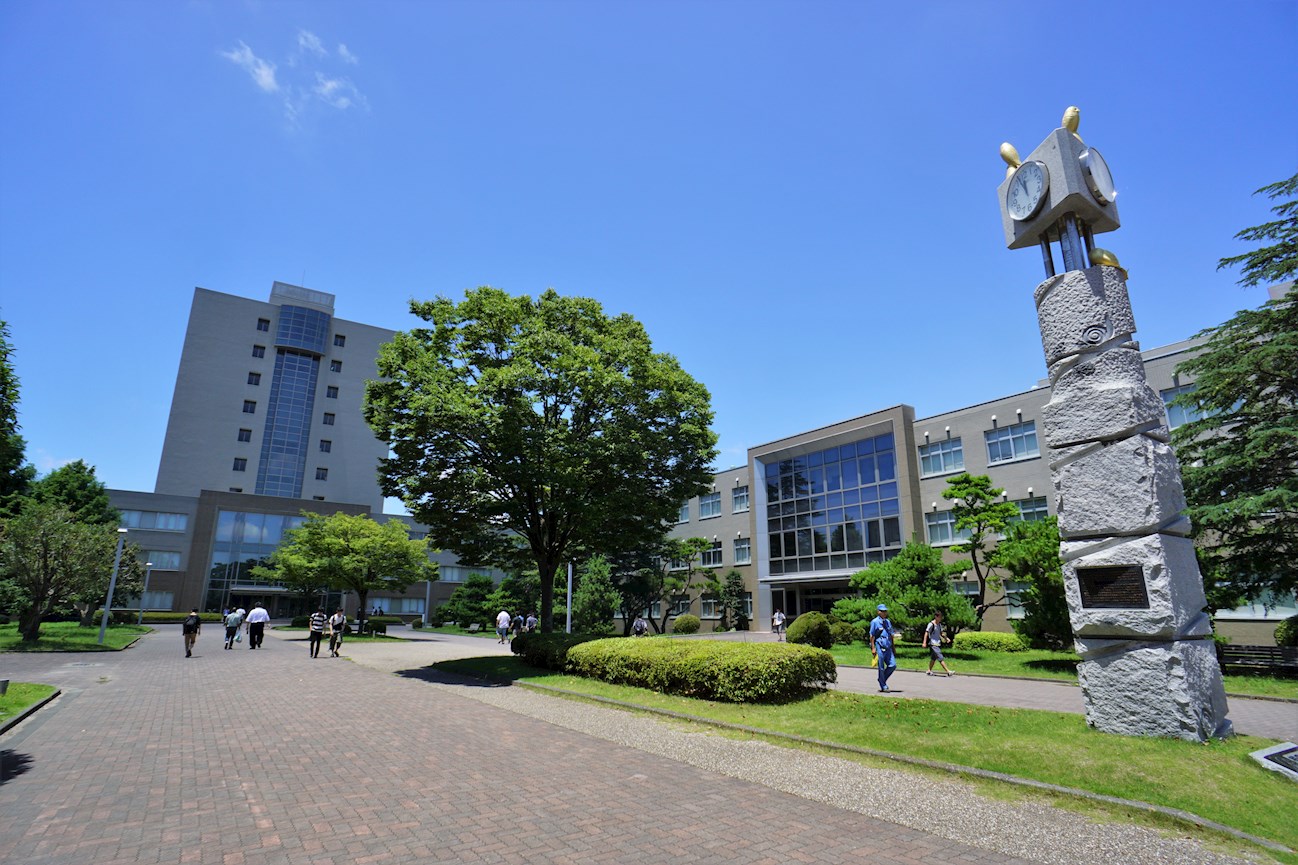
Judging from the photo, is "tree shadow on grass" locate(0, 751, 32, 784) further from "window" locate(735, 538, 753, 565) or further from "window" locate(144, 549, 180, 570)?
"window" locate(144, 549, 180, 570)

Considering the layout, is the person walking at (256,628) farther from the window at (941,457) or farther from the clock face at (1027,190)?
the window at (941,457)

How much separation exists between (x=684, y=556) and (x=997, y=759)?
36.3 m

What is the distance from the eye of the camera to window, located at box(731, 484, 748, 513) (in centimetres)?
4828

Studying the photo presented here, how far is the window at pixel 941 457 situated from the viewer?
115 feet

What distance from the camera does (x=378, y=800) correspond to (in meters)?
6.64

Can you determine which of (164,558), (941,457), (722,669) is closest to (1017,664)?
(722,669)

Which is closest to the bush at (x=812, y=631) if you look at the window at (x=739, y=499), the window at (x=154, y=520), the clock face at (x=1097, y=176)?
the clock face at (x=1097, y=176)

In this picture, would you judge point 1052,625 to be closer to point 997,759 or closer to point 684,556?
point 997,759

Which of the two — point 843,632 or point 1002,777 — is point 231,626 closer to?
point 843,632

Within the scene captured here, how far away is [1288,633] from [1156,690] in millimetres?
16617

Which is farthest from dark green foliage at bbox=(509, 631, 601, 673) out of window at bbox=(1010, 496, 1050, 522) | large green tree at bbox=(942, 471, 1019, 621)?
window at bbox=(1010, 496, 1050, 522)

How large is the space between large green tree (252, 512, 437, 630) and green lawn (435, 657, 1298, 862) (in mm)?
30318

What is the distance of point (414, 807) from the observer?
6.42 meters

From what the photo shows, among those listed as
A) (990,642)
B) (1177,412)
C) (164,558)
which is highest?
(1177,412)
